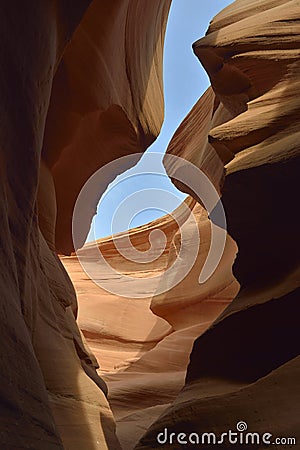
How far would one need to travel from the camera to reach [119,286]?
1550cm

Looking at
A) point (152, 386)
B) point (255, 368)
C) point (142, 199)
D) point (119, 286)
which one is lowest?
point (119, 286)

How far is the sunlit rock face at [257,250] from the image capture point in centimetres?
372

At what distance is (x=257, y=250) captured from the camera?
4895 mm

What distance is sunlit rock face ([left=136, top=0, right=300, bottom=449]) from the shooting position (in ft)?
12.2

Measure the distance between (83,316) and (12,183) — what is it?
10.7 metres

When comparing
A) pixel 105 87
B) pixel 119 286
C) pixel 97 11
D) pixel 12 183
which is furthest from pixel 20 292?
pixel 119 286

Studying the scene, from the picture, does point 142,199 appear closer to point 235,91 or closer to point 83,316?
point 83,316
